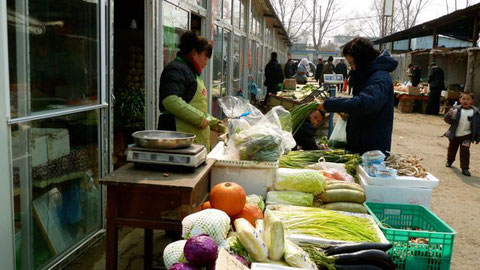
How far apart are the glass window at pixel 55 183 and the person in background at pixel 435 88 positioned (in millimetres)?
15291

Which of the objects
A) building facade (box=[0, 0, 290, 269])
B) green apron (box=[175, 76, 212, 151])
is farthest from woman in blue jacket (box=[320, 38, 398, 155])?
building facade (box=[0, 0, 290, 269])

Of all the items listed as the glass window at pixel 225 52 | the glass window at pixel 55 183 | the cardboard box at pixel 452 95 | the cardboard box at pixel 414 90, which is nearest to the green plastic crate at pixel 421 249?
the glass window at pixel 55 183

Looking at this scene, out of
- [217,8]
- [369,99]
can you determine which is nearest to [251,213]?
[369,99]

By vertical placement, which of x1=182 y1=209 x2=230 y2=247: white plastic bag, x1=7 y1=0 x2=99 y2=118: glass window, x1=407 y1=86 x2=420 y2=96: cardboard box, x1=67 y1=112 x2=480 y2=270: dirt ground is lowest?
x1=67 y1=112 x2=480 y2=270: dirt ground

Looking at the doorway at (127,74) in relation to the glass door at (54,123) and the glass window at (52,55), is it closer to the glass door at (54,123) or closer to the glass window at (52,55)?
the glass door at (54,123)

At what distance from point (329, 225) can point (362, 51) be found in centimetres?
188

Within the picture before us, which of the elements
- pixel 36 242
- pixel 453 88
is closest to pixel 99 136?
pixel 36 242

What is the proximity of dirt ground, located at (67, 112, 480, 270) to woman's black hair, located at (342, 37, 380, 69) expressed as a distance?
2187 millimetres

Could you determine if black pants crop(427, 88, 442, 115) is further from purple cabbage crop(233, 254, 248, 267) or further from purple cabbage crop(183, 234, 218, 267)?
→ purple cabbage crop(183, 234, 218, 267)

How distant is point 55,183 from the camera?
143 inches

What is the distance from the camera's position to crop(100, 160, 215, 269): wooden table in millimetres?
2607

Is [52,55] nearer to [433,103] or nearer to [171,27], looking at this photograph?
[171,27]

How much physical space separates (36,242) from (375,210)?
2.51m

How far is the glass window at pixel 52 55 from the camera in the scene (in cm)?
303
